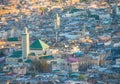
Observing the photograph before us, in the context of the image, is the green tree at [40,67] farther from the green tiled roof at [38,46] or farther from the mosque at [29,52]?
the green tiled roof at [38,46]

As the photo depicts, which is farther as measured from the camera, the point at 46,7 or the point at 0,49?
the point at 46,7

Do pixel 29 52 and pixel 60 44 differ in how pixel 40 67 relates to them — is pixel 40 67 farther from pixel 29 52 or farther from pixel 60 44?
pixel 60 44

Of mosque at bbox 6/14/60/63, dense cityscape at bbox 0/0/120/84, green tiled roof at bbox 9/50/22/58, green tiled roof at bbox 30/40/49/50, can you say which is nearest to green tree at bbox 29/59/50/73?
dense cityscape at bbox 0/0/120/84

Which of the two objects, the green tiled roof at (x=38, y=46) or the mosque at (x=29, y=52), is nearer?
the mosque at (x=29, y=52)

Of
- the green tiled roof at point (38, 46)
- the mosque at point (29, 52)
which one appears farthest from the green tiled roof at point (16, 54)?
the green tiled roof at point (38, 46)

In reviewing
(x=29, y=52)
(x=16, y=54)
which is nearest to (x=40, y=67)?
(x=16, y=54)

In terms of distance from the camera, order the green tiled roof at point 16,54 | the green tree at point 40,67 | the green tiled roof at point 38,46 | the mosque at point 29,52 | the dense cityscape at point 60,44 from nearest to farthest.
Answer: the dense cityscape at point 60,44 → the green tree at point 40,67 → the mosque at point 29,52 → the green tiled roof at point 16,54 → the green tiled roof at point 38,46

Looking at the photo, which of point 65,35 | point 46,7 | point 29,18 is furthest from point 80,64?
point 46,7

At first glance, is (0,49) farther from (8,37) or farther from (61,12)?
(61,12)
